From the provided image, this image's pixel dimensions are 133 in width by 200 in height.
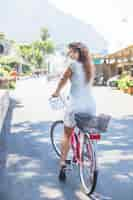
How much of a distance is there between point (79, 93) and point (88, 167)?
2.63 feet

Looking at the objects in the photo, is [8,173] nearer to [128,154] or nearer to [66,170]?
[66,170]

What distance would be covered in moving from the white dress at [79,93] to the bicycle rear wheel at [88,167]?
31 cm

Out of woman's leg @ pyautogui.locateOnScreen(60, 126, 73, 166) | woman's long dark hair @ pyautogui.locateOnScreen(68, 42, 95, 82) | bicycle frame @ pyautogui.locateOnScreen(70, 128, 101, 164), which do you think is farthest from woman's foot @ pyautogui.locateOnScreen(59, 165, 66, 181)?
woman's long dark hair @ pyautogui.locateOnScreen(68, 42, 95, 82)

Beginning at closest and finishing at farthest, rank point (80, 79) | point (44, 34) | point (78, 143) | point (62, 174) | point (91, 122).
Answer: point (91, 122) < point (80, 79) < point (78, 143) < point (62, 174) < point (44, 34)

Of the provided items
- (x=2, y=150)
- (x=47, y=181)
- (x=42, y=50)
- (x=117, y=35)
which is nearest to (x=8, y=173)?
(x=47, y=181)

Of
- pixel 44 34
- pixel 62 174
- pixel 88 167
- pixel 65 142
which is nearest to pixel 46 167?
pixel 62 174

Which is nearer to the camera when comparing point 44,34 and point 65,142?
point 65,142

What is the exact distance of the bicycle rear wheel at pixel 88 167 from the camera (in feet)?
14.4

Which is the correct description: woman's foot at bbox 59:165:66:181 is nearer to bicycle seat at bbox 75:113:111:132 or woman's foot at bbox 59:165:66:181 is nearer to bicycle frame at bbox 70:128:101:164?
bicycle frame at bbox 70:128:101:164

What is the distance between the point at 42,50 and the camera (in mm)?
109750

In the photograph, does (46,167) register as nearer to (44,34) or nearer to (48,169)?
(48,169)

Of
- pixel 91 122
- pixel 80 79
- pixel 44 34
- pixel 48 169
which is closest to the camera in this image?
pixel 91 122

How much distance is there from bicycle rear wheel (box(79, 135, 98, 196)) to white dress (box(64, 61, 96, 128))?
31 centimetres

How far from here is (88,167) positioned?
4633mm
